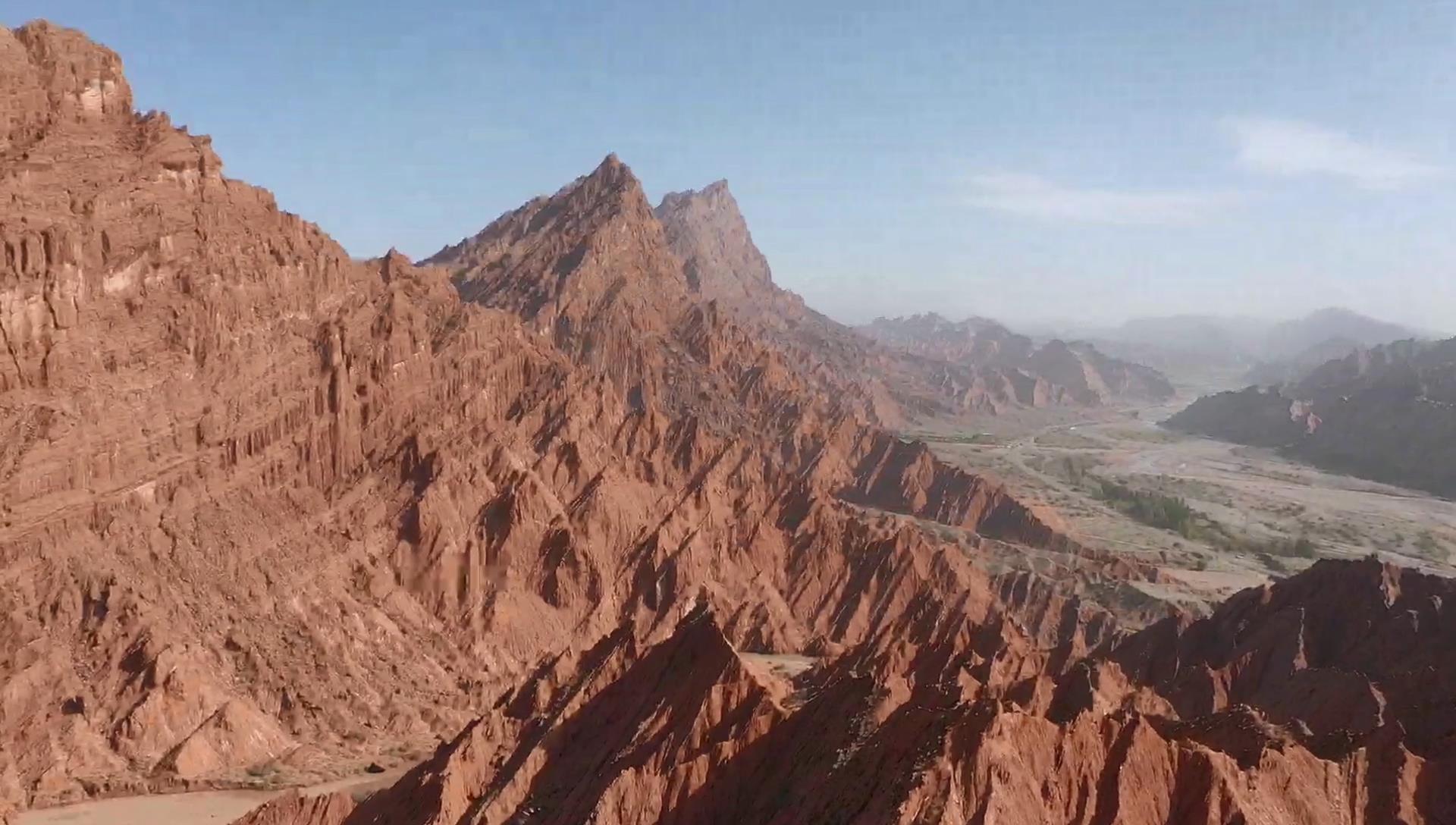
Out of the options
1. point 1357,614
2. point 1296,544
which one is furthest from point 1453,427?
Answer: point 1357,614

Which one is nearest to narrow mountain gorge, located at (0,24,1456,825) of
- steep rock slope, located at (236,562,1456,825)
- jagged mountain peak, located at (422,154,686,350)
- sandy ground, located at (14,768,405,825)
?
steep rock slope, located at (236,562,1456,825)

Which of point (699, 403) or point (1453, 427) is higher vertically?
point (699, 403)

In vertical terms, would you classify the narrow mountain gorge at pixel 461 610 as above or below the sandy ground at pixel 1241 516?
above

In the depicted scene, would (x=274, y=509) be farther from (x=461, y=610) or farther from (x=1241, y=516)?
(x=1241, y=516)

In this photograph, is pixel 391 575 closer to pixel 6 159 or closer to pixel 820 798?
pixel 6 159

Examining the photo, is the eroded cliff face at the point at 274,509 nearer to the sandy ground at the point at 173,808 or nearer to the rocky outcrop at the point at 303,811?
the sandy ground at the point at 173,808

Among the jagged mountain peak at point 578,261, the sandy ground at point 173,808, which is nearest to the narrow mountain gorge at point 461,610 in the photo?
the sandy ground at point 173,808
